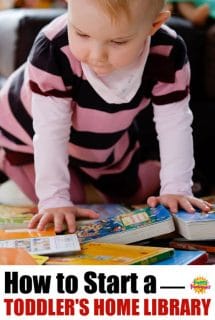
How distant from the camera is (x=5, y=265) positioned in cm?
80

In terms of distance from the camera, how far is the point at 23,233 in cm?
95

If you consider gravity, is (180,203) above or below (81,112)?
below

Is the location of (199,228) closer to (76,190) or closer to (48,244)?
(48,244)

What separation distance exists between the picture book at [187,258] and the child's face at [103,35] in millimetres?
296

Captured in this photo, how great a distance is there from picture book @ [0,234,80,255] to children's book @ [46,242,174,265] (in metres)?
0.01

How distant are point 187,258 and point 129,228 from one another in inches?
4.8

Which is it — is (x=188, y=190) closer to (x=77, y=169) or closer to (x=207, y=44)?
(x=77, y=169)

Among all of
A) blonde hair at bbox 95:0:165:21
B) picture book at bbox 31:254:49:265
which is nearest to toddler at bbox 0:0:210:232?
blonde hair at bbox 95:0:165:21

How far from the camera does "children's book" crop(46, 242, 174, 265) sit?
2.75 feet

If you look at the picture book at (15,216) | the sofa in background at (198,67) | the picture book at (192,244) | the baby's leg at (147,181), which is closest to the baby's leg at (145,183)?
the baby's leg at (147,181)

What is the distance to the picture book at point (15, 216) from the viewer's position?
1.02 m

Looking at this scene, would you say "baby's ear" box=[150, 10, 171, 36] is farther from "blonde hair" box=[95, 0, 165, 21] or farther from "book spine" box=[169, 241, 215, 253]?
"book spine" box=[169, 241, 215, 253]

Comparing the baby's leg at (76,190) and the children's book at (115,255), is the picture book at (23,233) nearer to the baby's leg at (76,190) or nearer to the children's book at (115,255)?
the children's book at (115,255)

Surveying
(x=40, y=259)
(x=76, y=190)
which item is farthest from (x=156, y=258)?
(x=76, y=190)
